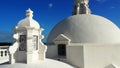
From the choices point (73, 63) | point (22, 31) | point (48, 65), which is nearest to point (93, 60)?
point (73, 63)

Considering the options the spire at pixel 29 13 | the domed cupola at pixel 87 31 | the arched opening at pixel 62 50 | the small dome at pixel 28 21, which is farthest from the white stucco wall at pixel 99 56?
the spire at pixel 29 13

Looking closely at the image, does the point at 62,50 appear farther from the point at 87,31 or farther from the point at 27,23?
the point at 27,23

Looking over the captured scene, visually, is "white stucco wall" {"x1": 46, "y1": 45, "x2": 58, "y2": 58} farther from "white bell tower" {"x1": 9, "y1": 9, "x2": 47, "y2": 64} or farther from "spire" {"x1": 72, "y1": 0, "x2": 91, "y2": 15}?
"spire" {"x1": 72, "y1": 0, "x2": 91, "y2": 15}

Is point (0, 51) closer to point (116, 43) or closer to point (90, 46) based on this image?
point (90, 46)

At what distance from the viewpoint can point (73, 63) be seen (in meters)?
13.2

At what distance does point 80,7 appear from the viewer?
74.1 feet

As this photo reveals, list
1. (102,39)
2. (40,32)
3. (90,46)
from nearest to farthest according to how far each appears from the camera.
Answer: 1. (40,32)
2. (90,46)
3. (102,39)

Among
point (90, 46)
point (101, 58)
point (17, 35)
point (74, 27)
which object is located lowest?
point (101, 58)

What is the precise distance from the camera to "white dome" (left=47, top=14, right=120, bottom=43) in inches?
548

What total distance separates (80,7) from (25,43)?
14.5m

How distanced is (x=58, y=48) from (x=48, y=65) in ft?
17.1

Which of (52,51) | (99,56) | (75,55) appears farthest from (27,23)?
(99,56)

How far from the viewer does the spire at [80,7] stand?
21.8 metres

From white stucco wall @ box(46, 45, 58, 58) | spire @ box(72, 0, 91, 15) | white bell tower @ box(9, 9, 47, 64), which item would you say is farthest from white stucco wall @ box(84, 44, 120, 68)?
spire @ box(72, 0, 91, 15)
